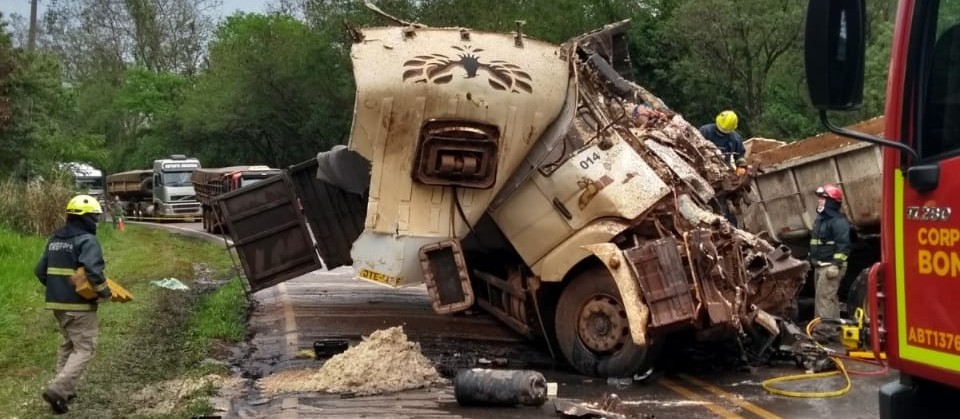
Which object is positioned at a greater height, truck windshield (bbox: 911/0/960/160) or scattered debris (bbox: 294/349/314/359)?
truck windshield (bbox: 911/0/960/160)

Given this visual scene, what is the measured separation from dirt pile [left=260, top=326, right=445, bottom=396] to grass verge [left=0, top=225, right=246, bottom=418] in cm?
75

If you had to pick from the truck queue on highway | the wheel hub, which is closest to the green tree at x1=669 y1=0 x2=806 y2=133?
the truck queue on highway

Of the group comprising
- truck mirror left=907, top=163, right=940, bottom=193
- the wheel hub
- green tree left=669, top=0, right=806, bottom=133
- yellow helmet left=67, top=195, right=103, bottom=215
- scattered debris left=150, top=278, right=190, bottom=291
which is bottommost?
the wheel hub

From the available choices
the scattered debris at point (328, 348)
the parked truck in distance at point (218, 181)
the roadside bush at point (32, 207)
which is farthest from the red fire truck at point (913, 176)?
the parked truck in distance at point (218, 181)

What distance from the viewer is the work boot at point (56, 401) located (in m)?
7.81

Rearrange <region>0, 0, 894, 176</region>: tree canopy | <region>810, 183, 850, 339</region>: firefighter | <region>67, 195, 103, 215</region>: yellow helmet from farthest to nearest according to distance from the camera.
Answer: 1. <region>0, 0, 894, 176</region>: tree canopy
2. <region>810, 183, 850, 339</region>: firefighter
3. <region>67, 195, 103, 215</region>: yellow helmet

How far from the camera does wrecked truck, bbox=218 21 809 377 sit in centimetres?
864

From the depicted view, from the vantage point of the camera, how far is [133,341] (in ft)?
37.0

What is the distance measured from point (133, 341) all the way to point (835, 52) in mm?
9299

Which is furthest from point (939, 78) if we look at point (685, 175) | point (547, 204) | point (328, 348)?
point (328, 348)

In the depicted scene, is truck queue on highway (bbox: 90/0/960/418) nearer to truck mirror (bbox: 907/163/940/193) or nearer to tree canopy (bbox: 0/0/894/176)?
tree canopy (bbox: 0/0/894/176)

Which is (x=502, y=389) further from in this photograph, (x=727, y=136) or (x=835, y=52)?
(x=727, y=136)

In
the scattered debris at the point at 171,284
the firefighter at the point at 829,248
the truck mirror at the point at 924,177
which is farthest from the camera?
the scattered debris at the point at 171,284

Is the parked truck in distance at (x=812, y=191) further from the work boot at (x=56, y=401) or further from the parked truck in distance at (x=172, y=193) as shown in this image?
the parked truck in distance at (x=172, y=193)
